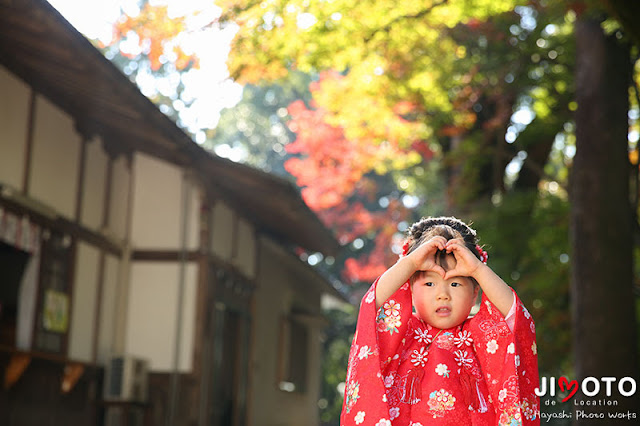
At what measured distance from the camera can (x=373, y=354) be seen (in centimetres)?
367

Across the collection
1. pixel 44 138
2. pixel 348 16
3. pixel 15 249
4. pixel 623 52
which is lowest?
pixel 15 249

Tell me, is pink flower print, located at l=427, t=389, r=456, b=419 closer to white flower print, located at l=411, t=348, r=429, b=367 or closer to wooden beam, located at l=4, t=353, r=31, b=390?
white flower print, located at l=411, t=348, r=429, b=367

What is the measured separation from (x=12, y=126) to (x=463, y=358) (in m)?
6.06

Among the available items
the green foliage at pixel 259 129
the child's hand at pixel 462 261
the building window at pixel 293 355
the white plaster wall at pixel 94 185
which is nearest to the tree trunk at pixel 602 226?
the child's hand at pixel 462 261

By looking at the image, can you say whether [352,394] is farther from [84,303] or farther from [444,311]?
[84,303]

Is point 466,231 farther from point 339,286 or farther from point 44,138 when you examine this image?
point 339,286

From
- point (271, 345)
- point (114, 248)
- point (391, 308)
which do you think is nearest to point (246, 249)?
point (271, 345)

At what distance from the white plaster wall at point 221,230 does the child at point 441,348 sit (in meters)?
8.41

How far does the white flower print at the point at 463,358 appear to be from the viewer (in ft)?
12.3

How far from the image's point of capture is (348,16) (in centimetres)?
1068

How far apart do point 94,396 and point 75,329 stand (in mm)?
1009

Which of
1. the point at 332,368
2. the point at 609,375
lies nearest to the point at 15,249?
the point at 609,375

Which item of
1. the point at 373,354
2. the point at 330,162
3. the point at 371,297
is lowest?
the point at 373,354

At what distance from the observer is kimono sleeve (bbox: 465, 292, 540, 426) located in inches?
141
